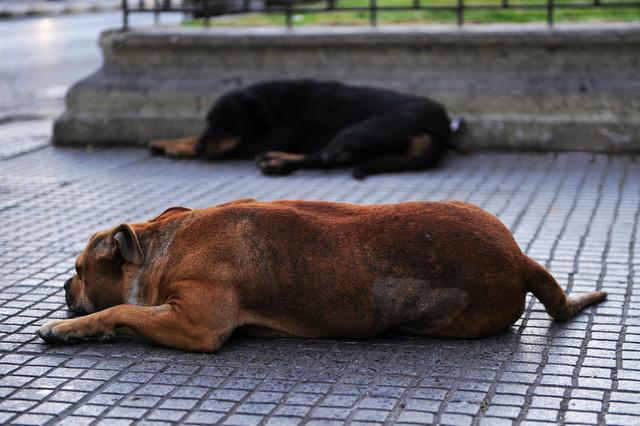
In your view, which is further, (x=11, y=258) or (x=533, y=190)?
(x=533, y=190)

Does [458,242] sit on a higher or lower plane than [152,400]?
higher

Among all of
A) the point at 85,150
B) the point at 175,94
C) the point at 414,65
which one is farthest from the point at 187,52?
the point at 414,65

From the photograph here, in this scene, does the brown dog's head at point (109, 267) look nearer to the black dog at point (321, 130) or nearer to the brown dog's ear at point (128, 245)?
the brown dog's ear at point (128, 245)

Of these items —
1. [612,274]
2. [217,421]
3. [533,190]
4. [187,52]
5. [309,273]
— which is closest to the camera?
[217,421]

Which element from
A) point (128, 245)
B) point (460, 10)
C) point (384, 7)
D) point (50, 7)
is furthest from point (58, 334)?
point (50, 7)

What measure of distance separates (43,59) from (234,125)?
416 inches

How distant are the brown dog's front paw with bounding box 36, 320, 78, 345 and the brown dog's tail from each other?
229cm

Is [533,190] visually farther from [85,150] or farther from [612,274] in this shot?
[85,150]

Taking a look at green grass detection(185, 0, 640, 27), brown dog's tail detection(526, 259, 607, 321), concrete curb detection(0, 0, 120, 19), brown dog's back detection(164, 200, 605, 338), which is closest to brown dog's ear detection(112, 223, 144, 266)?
brown dog's back detection(164, 200, 605, 338)

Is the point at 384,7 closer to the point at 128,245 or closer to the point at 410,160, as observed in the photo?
the point at 410,160

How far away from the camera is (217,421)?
4.40 meters

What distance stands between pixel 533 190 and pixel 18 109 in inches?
313

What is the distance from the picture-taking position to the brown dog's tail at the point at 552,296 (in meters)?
5.39

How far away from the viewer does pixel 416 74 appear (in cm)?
1109
